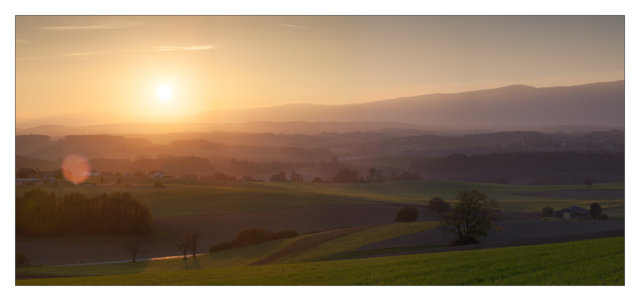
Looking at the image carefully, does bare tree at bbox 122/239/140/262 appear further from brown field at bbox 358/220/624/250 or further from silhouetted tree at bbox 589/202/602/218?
silhouetted tree at bbox 589/202/602/218

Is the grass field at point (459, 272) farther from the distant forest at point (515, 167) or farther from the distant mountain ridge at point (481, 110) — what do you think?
the distant forest at point (515, 167)

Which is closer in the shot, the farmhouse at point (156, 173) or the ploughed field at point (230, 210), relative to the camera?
the ploughed field at point (230, 210)

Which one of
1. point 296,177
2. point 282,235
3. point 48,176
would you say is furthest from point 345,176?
point 48,176

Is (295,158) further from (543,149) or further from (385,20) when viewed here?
(385,20)

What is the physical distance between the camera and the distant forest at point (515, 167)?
2435 inches

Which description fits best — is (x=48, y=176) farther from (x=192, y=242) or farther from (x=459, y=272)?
(x=459, y=272)

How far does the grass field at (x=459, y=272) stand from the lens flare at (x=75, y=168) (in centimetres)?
3449

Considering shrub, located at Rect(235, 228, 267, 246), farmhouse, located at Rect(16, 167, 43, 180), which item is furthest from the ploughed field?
shrub, located at Rect(235, 228, 267, 246)

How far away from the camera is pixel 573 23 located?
585 inches

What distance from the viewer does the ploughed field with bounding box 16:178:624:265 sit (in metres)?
28.2

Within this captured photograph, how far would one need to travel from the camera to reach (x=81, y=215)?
31891mm

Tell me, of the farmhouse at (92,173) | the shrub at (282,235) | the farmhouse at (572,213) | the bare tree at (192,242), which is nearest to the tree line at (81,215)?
the bare tree at (192,242)

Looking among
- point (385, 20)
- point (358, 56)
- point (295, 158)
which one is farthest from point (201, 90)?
point (295, 158)

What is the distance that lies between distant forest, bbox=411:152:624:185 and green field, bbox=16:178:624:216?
662 cm
